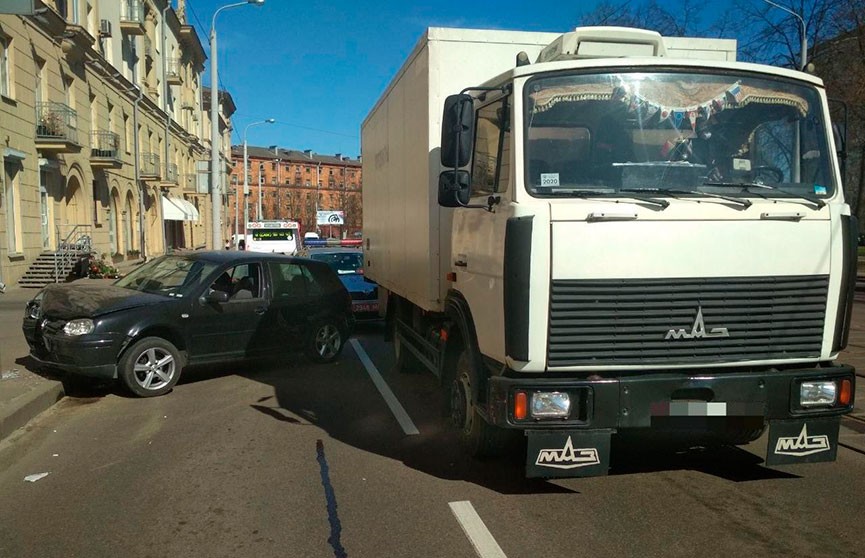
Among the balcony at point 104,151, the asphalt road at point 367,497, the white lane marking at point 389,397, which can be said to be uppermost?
the balcony at point 104,151

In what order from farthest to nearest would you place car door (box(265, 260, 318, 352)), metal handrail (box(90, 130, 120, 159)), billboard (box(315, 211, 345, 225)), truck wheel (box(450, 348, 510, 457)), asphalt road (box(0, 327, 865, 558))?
1. billboard (box(315, 211, 345, 225))
2. metal handrail (box(90, 130, 120, 159))
3. car door (box(265, 260, 318, 352))
4. truck wheel (box(450, 348, 510, 457))
5. asphalt road (box(0, 327, 865, 558))

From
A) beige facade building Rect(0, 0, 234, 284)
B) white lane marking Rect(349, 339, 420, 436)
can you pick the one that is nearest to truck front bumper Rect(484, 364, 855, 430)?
white lane marking Rect(349, 339, 420, 436)

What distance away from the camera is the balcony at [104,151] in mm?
29344

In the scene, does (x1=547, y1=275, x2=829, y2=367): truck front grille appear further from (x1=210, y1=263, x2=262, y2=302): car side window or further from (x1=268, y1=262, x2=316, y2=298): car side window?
(x1=268, y1=262, x2=316, y2=298): car side window

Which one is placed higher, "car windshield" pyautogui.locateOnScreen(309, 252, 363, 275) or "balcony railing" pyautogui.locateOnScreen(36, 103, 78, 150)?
"balcony railing" pyautogui.locateOnScreen(36, 103, 78, 150)

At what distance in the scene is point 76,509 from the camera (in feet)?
15.2

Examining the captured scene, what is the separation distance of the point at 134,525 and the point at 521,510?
2364 mm

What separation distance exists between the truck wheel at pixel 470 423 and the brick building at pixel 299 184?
324 ft

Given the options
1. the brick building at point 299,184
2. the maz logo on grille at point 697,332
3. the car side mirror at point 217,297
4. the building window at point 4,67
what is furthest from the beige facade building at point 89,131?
the brick building at point 299,184

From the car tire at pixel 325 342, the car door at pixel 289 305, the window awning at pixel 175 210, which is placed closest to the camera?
the car door at pixel 289 305

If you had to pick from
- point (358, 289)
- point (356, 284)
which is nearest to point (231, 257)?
point (358, 289)

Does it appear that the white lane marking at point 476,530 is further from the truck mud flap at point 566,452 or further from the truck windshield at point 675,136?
the truck windshield at point 675,136

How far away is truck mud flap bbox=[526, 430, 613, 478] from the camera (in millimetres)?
4234

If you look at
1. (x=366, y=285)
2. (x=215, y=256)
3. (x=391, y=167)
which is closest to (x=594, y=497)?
(x=391, y=167)
